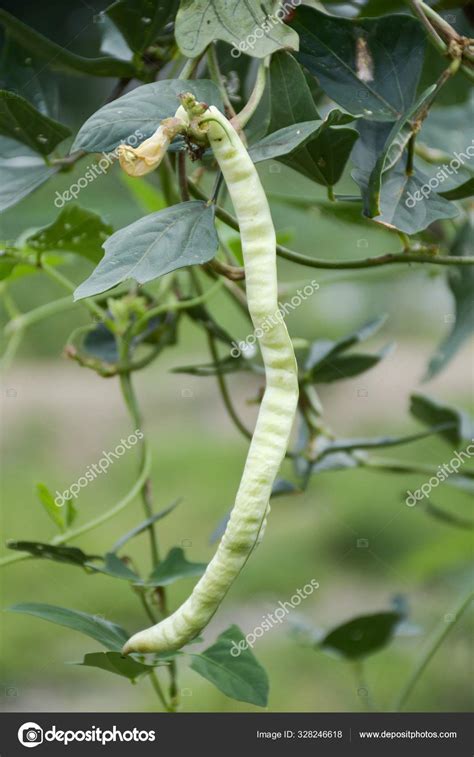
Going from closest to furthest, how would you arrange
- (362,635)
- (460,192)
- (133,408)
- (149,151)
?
(149,151) < (460,192) < (133,408) < (362,635)

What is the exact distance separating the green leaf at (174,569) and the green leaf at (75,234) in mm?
144

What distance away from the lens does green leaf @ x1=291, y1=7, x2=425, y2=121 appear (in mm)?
333

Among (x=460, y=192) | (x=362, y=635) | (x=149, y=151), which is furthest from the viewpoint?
(x=362, y=635)

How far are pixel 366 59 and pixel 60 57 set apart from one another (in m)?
0.14

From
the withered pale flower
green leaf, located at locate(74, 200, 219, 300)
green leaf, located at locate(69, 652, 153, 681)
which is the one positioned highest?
the withered pale flower

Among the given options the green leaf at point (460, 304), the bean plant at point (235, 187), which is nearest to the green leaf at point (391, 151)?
the bean plant at point (235, 187)

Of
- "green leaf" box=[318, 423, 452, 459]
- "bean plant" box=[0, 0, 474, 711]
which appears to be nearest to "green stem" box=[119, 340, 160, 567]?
"bean plant" box=[0, 0, 474, 711]

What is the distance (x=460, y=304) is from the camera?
0.56 m

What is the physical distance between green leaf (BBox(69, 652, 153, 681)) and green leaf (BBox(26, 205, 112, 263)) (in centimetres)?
18

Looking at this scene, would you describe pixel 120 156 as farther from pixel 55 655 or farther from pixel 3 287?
pixel 55 655
